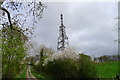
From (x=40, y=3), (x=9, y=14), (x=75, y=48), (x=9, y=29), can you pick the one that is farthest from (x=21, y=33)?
(x=75, y=48)

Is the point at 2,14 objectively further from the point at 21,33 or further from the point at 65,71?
the point at 65,71

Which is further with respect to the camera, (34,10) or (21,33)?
(21,33)

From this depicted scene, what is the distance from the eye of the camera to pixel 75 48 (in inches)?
647

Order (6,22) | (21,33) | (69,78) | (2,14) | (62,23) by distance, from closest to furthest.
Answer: (2,14) → (6,22) → (21,33) → (69,78) → (62,23)

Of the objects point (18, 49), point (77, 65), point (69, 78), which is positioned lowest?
point (69, 78)

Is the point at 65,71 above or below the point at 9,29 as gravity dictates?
below

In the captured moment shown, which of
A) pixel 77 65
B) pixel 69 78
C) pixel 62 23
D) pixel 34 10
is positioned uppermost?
pixel 62 23

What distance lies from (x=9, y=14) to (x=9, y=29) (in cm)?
83

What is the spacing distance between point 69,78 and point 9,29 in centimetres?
730

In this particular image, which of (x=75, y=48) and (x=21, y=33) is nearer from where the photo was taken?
(x=21, y=33)

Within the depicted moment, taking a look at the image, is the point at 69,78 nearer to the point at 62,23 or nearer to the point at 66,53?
the point at 66,53

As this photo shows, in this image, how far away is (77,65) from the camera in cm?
1177

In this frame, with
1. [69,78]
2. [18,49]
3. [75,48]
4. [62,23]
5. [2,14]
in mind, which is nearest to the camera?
[2,14]

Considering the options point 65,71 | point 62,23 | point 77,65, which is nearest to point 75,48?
point 65,71
